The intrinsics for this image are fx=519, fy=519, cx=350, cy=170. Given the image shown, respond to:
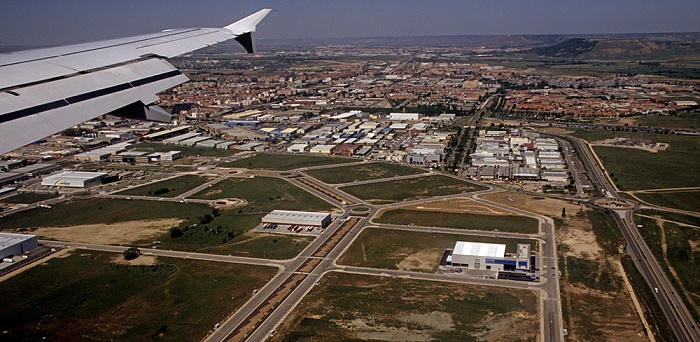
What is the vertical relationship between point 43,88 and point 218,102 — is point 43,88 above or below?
above

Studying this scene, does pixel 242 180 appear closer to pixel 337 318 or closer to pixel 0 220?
pixel 0 220

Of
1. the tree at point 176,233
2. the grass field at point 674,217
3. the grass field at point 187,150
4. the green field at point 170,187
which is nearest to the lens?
the tree at point 176,233

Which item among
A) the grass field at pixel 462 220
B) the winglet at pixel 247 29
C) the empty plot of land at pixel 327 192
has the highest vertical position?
the winglet at pixel 247 29

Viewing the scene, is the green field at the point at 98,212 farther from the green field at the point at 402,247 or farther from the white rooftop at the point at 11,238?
the green field at the point at 402,247

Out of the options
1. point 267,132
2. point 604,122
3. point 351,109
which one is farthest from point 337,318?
point 351,109

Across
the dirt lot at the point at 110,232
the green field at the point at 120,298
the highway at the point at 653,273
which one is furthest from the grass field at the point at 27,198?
the highway at the point at 653,273

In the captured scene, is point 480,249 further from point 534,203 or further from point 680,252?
point 534,203

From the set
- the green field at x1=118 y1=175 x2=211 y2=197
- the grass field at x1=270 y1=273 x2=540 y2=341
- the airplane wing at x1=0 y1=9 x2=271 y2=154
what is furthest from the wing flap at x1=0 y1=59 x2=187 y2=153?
the green field at x1=118 y1=175 x2=211 y2=197
